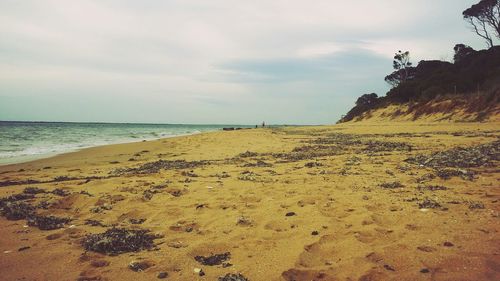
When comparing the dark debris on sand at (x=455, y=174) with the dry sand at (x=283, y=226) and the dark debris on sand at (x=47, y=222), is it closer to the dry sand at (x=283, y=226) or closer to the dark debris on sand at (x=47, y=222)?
the dry sand at (x=283, y=226)

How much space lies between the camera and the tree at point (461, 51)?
161 feet

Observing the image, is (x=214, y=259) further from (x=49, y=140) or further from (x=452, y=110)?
(x=452, y=110)

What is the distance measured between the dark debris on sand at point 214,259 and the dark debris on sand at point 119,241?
2.23 feet

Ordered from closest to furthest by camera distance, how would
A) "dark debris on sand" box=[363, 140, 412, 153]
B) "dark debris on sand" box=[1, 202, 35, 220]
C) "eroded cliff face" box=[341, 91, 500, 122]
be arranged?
"dark debris on sand" box=[1, 202, 35, 220] → "dark debris on sand" box=[363, 140, 412, 153] → "eroded cliff face" box=[341, 91, 500, 122]

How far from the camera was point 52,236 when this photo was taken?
13.5ft

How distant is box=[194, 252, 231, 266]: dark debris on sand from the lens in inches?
134

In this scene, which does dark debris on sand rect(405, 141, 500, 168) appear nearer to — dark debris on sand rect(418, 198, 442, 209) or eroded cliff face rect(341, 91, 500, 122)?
dark debris on sand rect(418, 198, 442, 209)

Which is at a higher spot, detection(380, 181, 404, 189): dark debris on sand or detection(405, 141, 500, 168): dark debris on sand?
detection(405, 141, 500, 168): dark debris on sand

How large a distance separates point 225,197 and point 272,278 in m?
2.87

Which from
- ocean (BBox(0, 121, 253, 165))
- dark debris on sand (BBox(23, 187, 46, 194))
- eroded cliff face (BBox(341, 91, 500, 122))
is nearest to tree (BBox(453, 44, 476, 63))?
eroded cliff face (BBox(341, 91, 500, 122))

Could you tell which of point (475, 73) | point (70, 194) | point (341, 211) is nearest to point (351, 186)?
point (341, 211)

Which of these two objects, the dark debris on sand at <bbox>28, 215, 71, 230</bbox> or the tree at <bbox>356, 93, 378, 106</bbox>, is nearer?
the dark debris on sand at <bbox>28, 215, 71, 230</bbox>

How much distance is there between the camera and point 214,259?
3.46 meters

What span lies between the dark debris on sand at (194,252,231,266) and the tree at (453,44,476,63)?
5513 centimetres
